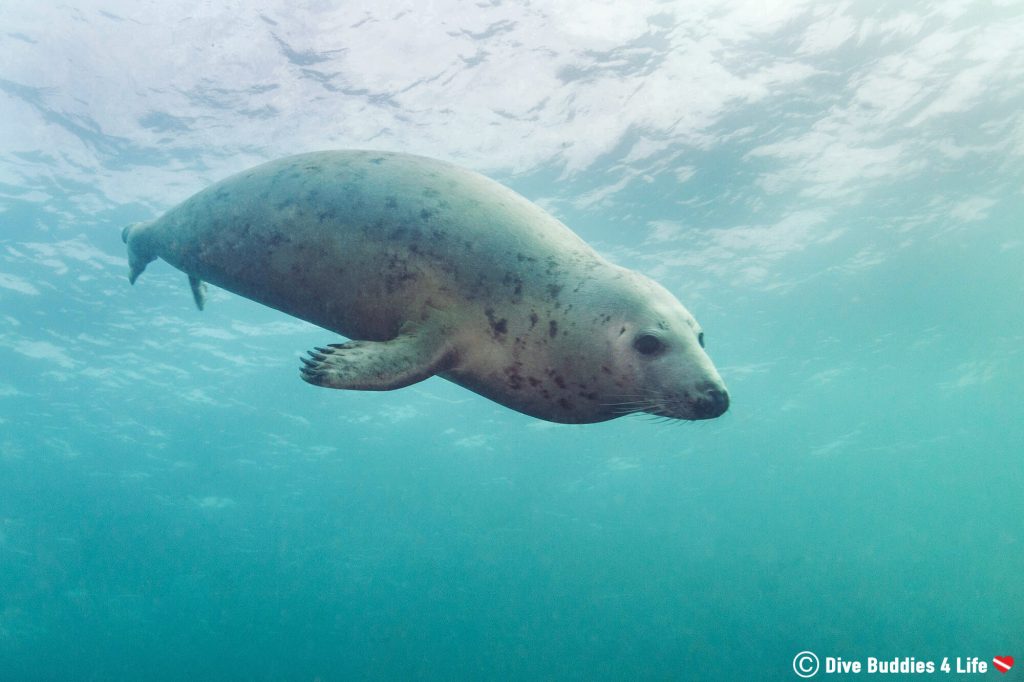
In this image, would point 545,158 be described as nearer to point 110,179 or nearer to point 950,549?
point 110,179

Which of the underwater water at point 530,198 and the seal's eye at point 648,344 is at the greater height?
the underwater water at point 530,198

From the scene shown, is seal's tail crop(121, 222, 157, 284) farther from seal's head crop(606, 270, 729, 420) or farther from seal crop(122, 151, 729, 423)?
seal's head crop(606, 270, 729, 420)

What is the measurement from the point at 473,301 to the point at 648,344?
746 millimetres

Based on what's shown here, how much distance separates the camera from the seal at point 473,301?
2439 mm

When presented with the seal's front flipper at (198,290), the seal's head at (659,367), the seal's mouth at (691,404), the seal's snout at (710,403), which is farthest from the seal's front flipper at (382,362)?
the seal's front flipper at (198,290)

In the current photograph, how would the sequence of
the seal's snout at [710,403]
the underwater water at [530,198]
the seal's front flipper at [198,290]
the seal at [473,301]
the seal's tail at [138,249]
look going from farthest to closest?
the underwater water at [530,198]
the seal's front flipper at [198,290]
the seal's tail at [138,249]
the seal at [473,301]
the seal's snout at [710,403]

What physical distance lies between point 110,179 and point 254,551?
42.6 m

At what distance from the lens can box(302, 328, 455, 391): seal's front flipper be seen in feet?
7.20

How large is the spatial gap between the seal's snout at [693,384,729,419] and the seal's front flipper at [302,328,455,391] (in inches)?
39.7

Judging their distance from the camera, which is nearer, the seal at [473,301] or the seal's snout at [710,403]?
the seal's snout at [710,403]

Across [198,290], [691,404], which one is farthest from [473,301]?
[198,290]

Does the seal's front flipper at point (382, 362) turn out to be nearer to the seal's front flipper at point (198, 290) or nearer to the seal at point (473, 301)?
the seal at point (473, 301)

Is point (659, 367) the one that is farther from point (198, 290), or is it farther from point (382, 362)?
point (198, 290)

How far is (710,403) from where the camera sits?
7.52 feet
